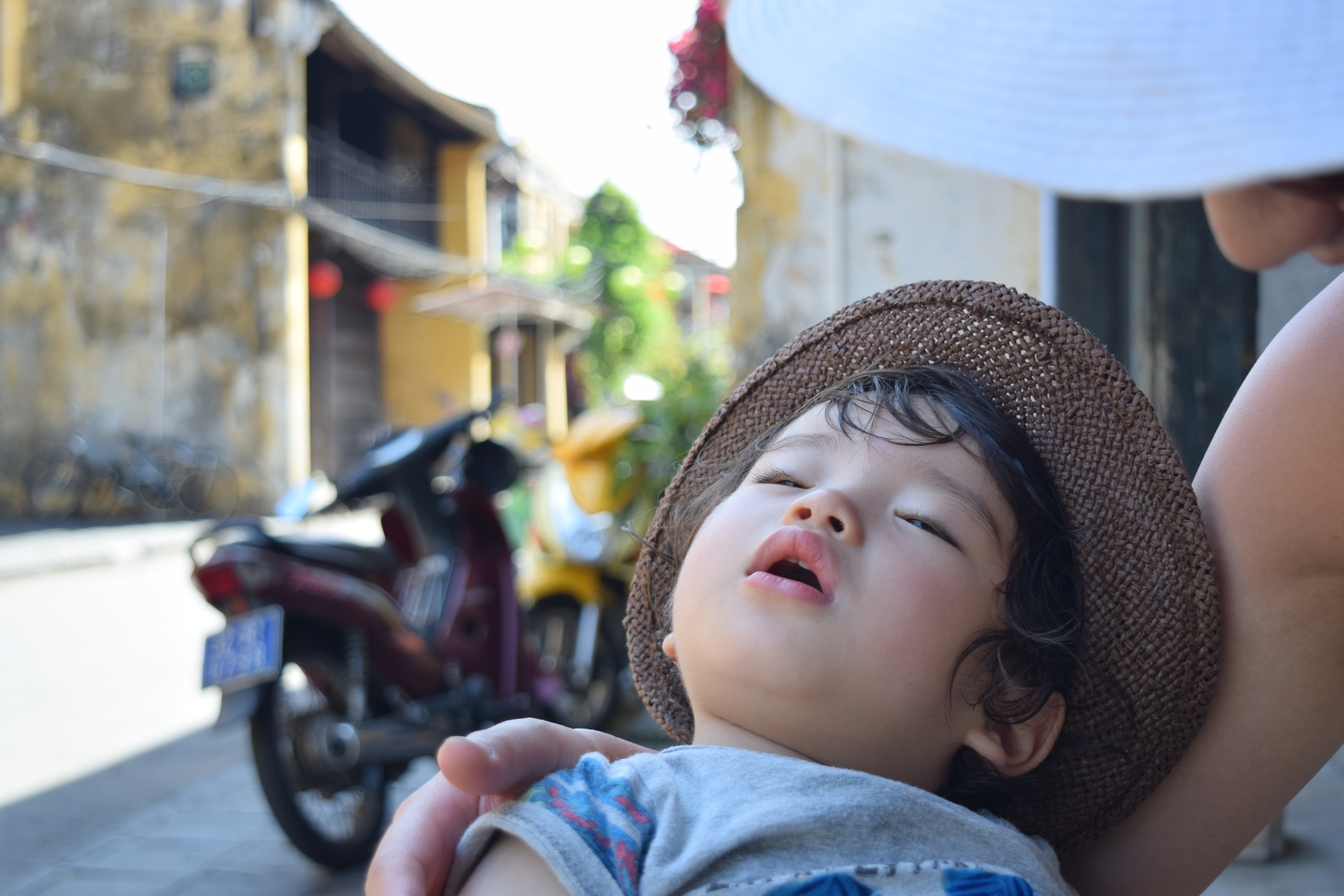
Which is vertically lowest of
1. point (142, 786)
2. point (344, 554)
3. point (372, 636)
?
point (142, 786)

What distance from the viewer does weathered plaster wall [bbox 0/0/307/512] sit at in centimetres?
1352

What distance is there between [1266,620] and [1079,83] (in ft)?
1.75

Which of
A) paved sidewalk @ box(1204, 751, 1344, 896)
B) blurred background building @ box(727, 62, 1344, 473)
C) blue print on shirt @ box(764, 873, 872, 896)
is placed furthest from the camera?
blurred background building @ box(727, 62, 1344, 473)

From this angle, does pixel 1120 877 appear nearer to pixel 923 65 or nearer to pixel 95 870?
pixel 923 65

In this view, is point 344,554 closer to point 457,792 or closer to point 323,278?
point 457,792

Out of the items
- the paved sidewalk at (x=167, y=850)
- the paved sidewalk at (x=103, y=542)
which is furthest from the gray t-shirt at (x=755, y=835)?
the paved sidewalk at (x=103, y=542)

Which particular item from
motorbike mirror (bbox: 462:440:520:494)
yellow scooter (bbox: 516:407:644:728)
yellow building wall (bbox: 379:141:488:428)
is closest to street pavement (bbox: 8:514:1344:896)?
yellow scooter (bbox: 516:407:644:728)

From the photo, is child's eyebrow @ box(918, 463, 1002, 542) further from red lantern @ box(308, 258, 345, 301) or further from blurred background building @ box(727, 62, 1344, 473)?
red lantern @ box(308, 258, 345, 301)

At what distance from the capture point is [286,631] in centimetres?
297

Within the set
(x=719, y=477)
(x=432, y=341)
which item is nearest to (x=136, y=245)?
(x=432, y=341)

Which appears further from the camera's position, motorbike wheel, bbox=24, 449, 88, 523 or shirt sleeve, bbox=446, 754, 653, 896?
motorbike wheel, bbox=24, 449, 88, 523

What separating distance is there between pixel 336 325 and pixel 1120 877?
677 inches

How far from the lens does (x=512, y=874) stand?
868 millimetres

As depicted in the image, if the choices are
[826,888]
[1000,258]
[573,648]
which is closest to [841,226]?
[1000,258]
